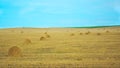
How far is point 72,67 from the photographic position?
14.3 m

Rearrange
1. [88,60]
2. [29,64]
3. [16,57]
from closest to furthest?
[29,64] < [88,60] < [16,57]

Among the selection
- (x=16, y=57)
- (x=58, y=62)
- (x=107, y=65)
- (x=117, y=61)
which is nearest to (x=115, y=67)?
(x=107, y=65)

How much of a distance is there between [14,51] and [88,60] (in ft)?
17.3

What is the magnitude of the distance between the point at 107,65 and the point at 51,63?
2.85 metres

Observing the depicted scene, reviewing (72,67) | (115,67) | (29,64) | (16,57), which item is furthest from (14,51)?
(115,67)

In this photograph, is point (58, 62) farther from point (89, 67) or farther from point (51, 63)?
point (89, 67)

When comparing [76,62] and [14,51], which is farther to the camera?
[14,51]

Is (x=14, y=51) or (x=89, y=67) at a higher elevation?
(x=14, y=51)

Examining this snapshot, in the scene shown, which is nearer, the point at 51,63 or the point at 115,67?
the point at 115,67

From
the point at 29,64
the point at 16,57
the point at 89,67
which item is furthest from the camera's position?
the point at 16,57

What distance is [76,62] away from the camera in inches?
626

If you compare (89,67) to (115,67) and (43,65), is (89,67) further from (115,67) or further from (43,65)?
(43,65)

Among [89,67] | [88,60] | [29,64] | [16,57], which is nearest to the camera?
[89,67]

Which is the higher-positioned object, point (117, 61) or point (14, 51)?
point (14, 51)
